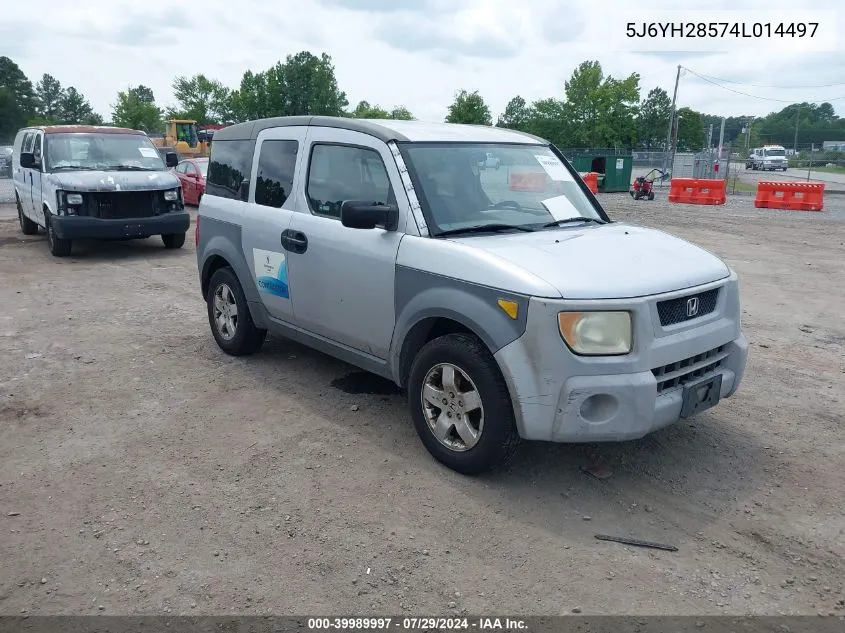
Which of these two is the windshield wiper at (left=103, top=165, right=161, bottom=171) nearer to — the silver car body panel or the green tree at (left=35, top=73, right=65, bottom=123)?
the silver car body panel

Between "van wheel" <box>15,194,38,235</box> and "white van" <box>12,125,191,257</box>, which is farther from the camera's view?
"van wheel" <box>15,194,38,235</box>

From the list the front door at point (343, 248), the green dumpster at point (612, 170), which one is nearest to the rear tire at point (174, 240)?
the front door at point (343, 248)

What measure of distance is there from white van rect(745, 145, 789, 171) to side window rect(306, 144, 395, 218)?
56.0 meters

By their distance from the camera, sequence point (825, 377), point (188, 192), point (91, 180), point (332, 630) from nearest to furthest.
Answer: point (332, 630)
point (825, 377)
point (91, 180)
point (188, 192)

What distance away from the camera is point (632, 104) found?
6975 centimetres

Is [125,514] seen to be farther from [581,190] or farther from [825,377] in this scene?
[825,377]

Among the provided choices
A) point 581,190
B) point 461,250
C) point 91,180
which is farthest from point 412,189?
point 91,180

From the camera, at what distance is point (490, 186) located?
4754 millimetres

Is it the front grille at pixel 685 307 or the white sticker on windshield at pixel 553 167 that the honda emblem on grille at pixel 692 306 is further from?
the white sticker on windshield at pixel 553 167

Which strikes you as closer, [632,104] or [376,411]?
[376,411]

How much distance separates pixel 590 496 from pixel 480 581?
1025 mm

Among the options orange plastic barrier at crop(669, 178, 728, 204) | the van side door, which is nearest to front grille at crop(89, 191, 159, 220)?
the van side door

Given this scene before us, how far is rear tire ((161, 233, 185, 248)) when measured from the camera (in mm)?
12585

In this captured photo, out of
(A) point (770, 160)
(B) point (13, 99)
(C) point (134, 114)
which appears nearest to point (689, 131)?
(A) point (770, 160)
